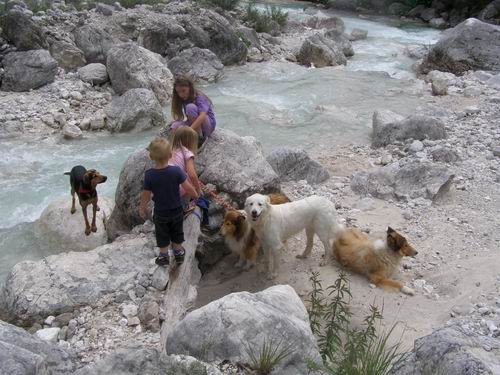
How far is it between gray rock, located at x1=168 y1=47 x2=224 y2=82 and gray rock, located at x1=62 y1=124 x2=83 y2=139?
4.94 metres

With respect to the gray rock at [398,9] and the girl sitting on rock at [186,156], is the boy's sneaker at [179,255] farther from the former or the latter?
the gray rock at [398,9]

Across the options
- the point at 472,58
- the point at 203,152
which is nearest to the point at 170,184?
the point at 203,152

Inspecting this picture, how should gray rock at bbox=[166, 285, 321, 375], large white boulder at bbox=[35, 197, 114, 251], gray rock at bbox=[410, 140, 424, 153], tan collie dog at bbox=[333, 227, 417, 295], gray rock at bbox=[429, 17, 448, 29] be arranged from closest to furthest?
gray rock at bbox=[166, 285, 321, 375] → tan collie dog at bbox=[333, 227, 417, 295] → large white boulder at bbox=[35, 197, 114, 251] → gray rock at bbox=[410, 140, 424, 153] → gray rock at bbox=[429, 17, 448, 29]

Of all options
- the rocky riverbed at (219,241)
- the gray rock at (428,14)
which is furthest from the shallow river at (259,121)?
the gray rock at (428,14)

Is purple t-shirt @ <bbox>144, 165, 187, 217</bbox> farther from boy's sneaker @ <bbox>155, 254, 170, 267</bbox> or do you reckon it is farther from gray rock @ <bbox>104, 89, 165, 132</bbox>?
gray rock @ <bbox>104, 89, 165, 132</bbox>

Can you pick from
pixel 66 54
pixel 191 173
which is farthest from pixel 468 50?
pixel 191 173

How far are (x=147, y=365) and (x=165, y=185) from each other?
6.32 ft

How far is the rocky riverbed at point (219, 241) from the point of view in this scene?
11.6 feet

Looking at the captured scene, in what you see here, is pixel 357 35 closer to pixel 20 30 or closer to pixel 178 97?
pixel 20 30

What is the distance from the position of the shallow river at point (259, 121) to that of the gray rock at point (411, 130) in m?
0.70

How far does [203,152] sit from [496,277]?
3.78 metres

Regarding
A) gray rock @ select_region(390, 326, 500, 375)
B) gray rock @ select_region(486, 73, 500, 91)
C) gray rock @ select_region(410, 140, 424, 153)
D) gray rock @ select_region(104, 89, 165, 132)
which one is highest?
gray rock @ select_region(390, 326, 500, 375)

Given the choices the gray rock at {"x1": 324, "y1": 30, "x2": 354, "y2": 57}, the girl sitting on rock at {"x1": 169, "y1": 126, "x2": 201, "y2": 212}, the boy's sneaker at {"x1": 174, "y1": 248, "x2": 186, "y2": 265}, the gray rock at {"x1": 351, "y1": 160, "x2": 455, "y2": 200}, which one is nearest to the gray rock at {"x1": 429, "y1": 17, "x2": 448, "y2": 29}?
the gray rock at {"x1": 324, "y1": 30, "x2": 354, "y2": 57}

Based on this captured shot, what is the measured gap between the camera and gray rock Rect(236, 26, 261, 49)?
1838 centimetres
